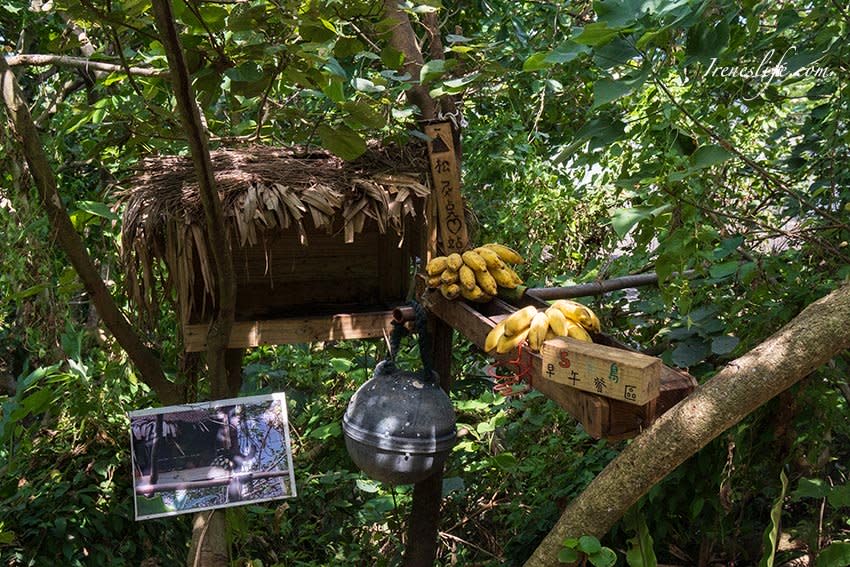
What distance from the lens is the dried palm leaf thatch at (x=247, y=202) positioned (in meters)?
2.36

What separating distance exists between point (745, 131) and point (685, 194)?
1.47 metres

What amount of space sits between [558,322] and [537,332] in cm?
5

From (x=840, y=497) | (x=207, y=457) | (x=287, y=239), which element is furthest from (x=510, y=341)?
(x=287, y=239)

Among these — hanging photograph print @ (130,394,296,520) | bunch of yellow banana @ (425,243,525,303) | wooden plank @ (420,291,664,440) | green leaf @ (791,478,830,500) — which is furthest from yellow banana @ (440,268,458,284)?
green leaf @ (791,478,830,500)

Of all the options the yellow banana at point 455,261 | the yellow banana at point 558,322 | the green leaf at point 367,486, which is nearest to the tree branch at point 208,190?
the yellow banana at point 455,261

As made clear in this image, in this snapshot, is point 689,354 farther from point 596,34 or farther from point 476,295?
point 596,34

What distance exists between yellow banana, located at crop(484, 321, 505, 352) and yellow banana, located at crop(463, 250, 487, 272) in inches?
14.2

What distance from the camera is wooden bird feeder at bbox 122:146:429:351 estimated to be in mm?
2373

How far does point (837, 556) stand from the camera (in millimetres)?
1985

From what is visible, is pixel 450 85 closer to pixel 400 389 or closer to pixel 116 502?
pixel 400 389

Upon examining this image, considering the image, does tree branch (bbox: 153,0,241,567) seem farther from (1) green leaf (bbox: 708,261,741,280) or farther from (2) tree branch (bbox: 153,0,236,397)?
(1) green leaf (bbox: 708,261,741,280)

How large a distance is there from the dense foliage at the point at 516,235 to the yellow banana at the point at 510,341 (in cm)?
35

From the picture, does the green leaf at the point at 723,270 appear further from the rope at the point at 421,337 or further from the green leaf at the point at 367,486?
the green leaf at the point at 367,486

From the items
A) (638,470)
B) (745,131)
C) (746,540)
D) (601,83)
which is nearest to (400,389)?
(638,470)
